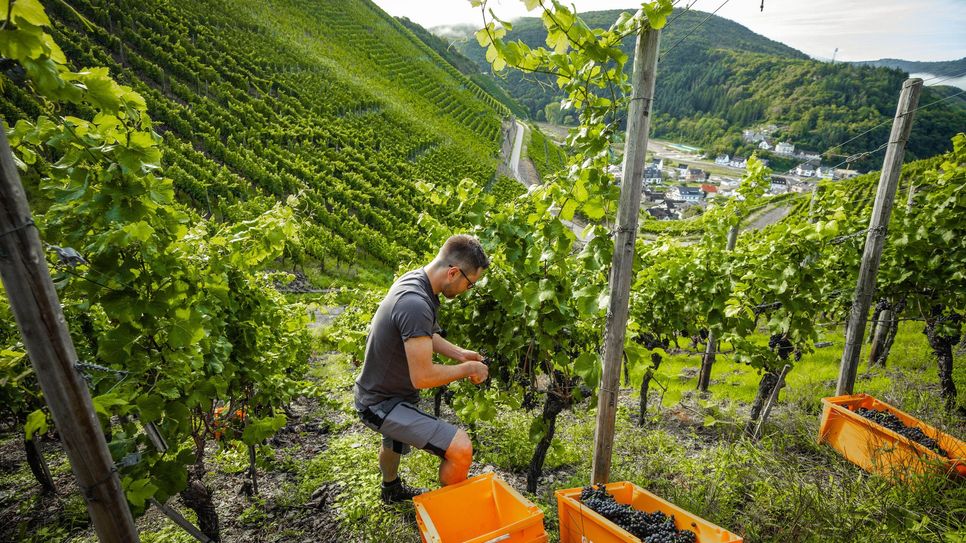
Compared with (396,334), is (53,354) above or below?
above

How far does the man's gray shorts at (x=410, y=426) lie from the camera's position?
2.86 m

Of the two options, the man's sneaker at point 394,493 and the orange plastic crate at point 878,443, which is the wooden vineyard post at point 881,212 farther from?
the man's sneaker at point 394,493

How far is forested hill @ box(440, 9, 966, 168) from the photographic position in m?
70.9

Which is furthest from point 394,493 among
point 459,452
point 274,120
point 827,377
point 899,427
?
point 274,120

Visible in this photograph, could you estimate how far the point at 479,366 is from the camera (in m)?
2.94

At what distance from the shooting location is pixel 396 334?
2.87 m

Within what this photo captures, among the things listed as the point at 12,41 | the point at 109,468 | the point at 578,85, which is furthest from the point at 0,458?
the point at 578,85

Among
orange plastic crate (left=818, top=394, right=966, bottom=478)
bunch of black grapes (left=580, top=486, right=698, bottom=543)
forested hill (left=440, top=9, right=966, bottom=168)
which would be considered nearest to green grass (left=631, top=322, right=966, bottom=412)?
orange plastic crate (left=818, top=394, right=966, bottom=478)

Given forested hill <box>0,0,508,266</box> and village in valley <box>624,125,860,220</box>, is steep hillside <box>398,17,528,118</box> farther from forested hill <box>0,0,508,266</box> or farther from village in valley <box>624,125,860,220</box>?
forested hill <box>0,0,508,266</box>

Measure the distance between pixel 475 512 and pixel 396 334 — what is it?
129 centimetres

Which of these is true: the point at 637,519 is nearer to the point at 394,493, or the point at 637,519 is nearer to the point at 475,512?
the point at 475,512

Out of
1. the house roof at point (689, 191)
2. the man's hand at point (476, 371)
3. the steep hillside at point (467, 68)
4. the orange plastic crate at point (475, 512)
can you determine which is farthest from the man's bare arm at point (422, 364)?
the steep hillside at point (467, 68)

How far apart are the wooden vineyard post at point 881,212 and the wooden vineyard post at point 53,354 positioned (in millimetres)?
5938

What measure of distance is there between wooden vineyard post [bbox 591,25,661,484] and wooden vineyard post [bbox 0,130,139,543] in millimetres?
2572
